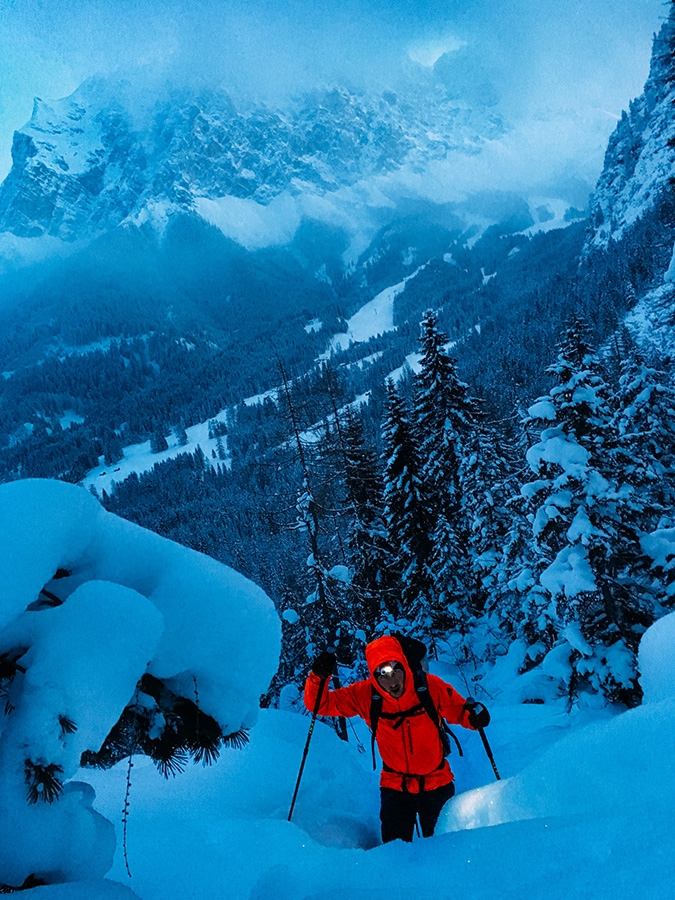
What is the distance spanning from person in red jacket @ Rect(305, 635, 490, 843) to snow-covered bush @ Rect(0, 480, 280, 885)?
194 cm

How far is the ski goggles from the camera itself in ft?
14.0

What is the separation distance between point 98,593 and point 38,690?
438mm

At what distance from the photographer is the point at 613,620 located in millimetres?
9609

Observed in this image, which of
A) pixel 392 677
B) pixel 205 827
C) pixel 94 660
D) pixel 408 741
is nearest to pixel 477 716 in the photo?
pixel 408 741

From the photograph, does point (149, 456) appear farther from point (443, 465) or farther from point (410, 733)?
point (410, 733)

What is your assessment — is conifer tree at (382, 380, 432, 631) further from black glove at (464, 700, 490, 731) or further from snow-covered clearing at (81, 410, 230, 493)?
snow-covered clearing at (81, 410, 230, 493)

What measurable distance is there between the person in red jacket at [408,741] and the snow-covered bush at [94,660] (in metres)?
1.94

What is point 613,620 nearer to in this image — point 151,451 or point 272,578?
point 272,578

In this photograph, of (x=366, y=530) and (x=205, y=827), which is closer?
(x=205, y=827)

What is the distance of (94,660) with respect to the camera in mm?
2148

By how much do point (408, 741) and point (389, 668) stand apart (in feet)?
2.28

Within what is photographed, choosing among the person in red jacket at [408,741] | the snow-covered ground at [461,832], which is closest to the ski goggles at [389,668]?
the person in red jacket at [408,741]

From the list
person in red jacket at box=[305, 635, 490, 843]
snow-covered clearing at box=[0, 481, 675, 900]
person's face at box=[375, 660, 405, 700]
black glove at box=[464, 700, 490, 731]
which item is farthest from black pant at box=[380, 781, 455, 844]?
person's face at box=[375, 660, 405, 700]

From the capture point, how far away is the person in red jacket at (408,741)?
4.28m
